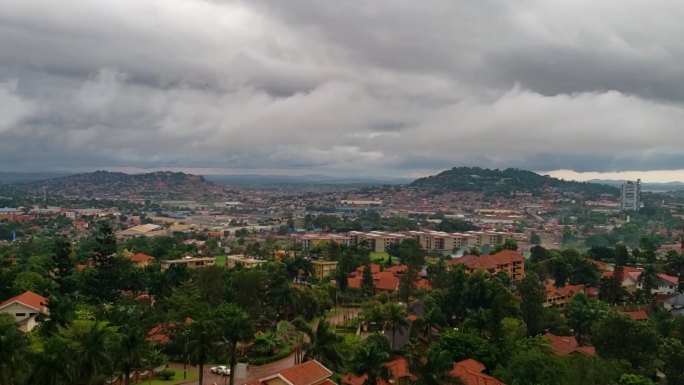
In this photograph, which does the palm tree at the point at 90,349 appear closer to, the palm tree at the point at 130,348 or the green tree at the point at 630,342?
Result: the palm tree at the point at 130,348

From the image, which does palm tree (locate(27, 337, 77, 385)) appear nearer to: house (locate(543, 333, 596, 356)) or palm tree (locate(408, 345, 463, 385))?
palm tree (locate(408, 345, 463, 385))

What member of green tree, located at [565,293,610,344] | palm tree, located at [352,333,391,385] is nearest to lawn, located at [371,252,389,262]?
green tree, located at [565,293,610,344]

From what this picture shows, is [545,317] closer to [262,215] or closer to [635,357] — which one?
[635,357]

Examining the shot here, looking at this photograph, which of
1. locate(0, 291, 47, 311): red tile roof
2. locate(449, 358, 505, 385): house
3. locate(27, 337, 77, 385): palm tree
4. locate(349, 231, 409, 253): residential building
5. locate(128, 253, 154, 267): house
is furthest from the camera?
locate(349, 231, 409, 253): residential building

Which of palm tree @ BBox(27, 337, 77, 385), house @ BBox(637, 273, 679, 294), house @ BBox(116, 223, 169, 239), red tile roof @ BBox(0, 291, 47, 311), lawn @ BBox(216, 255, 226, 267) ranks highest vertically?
palm tree @ BBox(27, 337, 77, 385)

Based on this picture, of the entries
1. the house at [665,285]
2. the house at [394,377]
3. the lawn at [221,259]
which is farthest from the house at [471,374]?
the lawn at [221,259]
